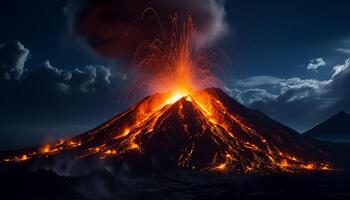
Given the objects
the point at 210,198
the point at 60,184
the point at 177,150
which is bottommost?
the point at 210,198

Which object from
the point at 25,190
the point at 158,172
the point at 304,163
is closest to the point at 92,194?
the point at 25,190

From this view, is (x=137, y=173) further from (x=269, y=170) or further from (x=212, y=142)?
(x=269, y=170)

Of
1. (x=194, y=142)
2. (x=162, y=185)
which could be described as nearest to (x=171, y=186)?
(x=162, y=185)

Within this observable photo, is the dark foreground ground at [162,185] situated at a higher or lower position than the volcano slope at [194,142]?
lower

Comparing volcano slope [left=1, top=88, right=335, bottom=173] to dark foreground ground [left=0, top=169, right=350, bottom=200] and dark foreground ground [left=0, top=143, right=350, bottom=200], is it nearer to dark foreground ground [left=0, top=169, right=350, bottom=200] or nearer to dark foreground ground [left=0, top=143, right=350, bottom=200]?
dark foreground ground [left=0, top=143, right=350, bottom=200]

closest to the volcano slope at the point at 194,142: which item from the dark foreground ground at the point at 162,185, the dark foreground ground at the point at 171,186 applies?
the dark foreground ground at the point at 162,185

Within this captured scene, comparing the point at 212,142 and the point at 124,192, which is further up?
the point at 212,142

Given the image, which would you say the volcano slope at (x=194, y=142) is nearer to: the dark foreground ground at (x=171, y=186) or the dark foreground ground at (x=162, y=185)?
the dark foreground ground at (x=162, y=185)
